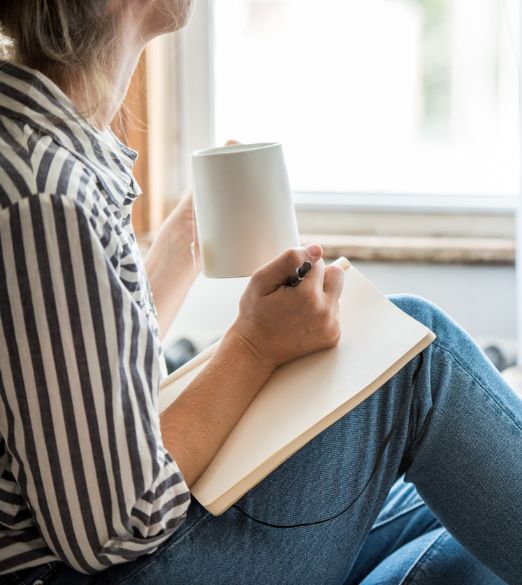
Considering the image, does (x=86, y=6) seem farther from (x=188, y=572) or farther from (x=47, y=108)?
(x=188, y=572)

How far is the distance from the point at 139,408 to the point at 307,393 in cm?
19

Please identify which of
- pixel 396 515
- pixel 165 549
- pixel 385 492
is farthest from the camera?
pixel 396 515

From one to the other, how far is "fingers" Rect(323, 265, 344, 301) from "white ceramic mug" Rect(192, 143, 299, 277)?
113 millimetres

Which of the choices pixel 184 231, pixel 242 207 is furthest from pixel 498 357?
pixel 242 207

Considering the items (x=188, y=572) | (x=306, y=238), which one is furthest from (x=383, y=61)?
(x=188, y=572)

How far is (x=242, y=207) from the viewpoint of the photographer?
3.03 feet

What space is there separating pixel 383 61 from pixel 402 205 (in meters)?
0.33

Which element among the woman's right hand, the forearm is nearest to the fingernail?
the woman's right hand

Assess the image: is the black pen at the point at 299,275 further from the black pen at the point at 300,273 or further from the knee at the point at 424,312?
the knee at the point at 424,312

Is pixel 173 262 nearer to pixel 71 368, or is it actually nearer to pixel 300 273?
pixel 300 273

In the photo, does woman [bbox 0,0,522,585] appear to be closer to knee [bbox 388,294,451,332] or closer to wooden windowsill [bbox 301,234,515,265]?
knee [bbox 388,294,451,332]

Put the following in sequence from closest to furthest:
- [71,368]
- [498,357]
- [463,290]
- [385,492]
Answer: [71,368] → [385,492] → [498,357] → [463,290]

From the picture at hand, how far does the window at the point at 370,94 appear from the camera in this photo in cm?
198

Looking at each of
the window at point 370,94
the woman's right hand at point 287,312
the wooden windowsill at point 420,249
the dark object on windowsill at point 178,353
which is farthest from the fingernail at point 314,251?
the window at point 370,94
